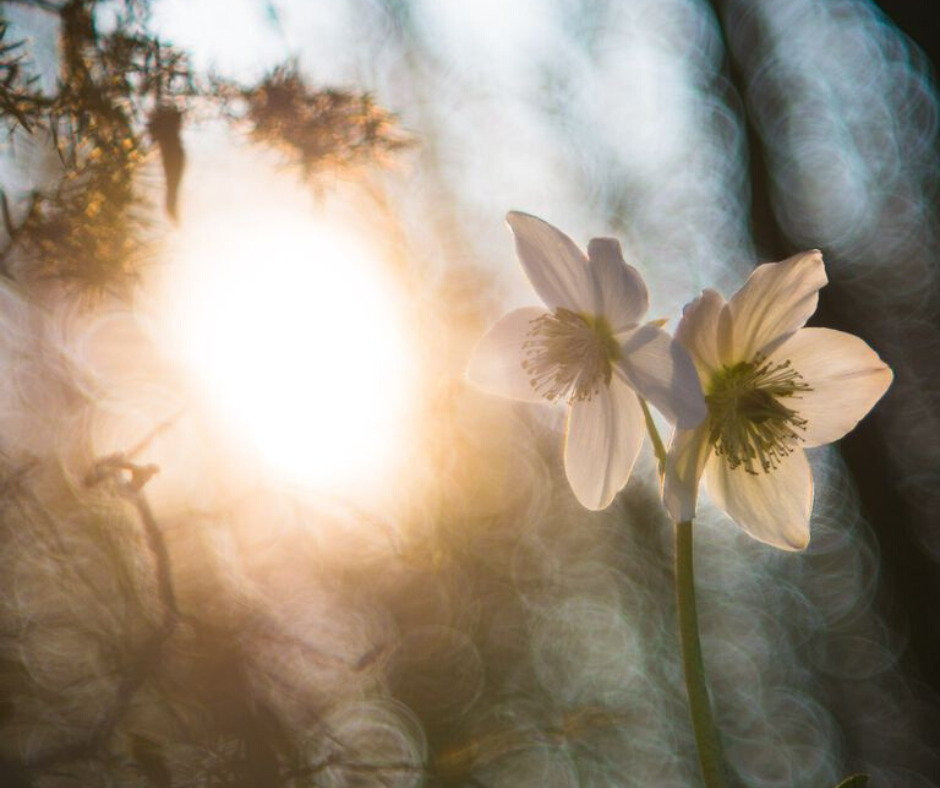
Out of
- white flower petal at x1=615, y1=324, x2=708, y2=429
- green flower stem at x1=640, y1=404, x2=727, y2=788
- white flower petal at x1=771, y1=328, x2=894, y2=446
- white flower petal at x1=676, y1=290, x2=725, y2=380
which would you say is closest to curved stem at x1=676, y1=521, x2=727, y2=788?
green flower stem at x1=640, y1=404, x2=727, y2=788

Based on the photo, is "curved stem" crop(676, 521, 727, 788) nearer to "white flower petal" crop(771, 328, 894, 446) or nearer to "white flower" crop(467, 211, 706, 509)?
"white flower" crop(467, 211, 706, 509)

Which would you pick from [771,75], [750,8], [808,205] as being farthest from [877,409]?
[750,8]

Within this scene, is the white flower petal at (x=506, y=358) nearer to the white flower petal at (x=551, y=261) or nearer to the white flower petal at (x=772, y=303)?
the white flower petal at (x=551, y=261)

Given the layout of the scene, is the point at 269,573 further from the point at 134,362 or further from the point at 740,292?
the point at 740,292

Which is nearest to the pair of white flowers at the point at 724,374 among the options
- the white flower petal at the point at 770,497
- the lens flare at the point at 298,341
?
the white flower petal at the point at 770,497

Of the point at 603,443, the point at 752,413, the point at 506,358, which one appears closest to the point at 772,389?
the point at 752,413

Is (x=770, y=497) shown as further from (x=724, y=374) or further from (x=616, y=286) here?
(x=616, y=286)
